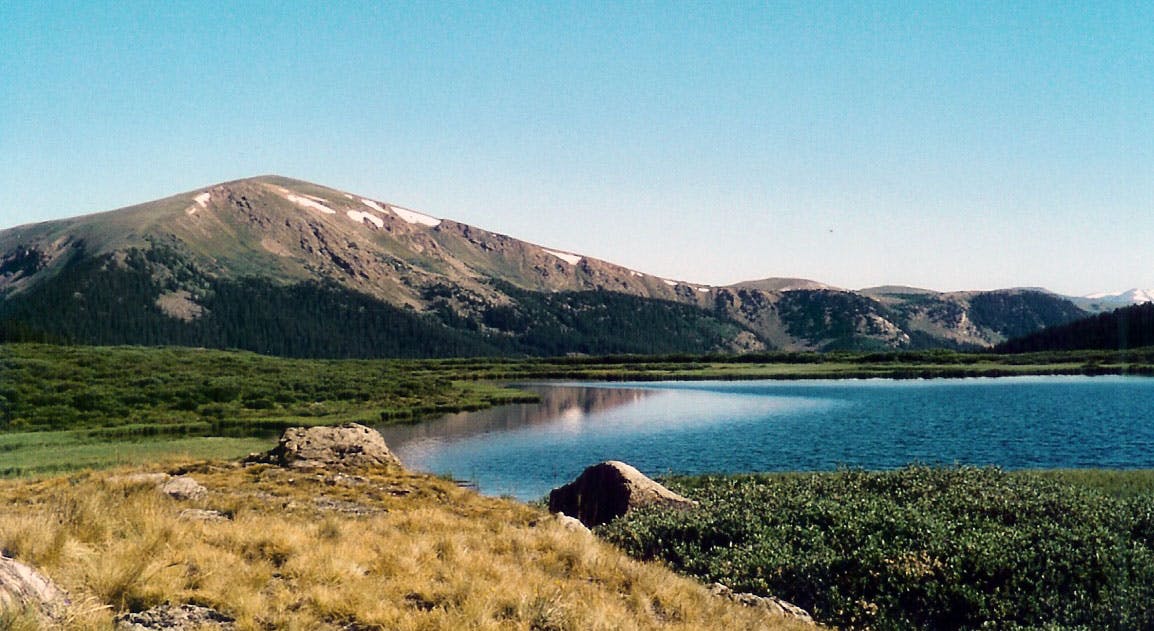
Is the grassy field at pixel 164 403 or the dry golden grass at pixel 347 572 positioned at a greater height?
the dry golden grass at pixel 347 572

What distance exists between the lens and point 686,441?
68.8 m

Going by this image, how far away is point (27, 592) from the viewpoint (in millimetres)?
9422

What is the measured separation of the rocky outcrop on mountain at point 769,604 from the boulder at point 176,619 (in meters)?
10.7

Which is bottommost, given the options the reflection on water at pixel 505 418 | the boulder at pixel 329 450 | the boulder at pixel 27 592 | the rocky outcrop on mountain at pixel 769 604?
the reflection on water at pixel 505 418

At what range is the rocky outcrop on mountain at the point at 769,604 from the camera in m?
16.3

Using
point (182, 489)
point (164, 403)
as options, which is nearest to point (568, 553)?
point (182, 489)

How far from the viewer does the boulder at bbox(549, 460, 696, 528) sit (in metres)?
28.8

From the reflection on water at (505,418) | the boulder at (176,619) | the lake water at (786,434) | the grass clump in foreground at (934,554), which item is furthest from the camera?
the reflection on water at (505,418)

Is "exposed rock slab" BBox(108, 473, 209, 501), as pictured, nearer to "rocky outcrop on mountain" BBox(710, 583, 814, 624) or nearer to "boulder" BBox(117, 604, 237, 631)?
"boulder" BBox(117, 604, 237, 631)

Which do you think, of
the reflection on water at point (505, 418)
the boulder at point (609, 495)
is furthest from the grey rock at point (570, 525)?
the reflection on water at point (505, 418)

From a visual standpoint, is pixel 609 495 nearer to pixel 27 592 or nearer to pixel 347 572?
pixel 347 572

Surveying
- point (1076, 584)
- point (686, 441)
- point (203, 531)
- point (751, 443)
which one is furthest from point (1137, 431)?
point (203, 531)

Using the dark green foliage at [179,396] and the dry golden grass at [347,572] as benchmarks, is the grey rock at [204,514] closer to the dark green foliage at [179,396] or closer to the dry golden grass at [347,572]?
the dry golden grass at [347,572]

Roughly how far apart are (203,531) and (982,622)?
1773 cm
